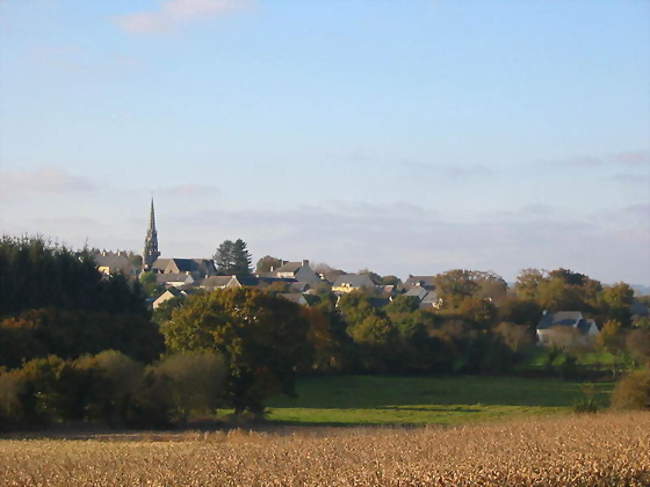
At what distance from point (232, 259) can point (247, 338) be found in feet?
348

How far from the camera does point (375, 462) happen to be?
17.9m

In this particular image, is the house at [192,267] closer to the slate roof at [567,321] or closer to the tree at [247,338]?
the slate roof at [567,321]

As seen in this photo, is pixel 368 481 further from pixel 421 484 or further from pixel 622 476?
pixel 622 476

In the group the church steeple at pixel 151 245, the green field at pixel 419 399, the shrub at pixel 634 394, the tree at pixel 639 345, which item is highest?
the church steeple at pixel 151 245

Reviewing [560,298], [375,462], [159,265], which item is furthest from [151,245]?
[375,462]

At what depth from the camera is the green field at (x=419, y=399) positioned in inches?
1698

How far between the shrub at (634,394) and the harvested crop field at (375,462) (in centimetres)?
1412

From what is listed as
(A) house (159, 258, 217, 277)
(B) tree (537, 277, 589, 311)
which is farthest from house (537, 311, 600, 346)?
(A) house (159, 258, 217, 277)

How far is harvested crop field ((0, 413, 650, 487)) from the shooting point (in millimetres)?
15758

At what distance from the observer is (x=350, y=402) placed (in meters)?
51.4

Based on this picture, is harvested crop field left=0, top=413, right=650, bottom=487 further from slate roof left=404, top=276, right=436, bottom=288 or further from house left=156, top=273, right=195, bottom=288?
slate roof left=404, top=276, right=436, bottom=288

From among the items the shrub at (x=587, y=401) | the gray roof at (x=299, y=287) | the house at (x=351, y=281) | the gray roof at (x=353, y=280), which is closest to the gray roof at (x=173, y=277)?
the house at (x=351, y=281)

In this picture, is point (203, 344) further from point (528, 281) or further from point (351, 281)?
point (351, 281)

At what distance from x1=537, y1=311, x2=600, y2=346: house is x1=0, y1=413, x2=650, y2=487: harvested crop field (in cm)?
4909
